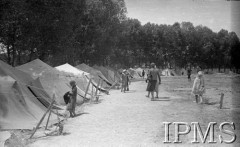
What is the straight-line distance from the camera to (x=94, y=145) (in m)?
8.39

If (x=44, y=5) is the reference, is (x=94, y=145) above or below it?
below

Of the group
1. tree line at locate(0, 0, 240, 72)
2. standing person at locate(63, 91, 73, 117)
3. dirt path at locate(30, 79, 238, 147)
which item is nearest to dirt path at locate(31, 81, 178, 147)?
dirt path at locate(30, 79, 238, 147)

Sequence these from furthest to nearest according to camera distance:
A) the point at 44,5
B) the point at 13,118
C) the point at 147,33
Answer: the point at 147,33
the point at 44,5
the point at 13,118

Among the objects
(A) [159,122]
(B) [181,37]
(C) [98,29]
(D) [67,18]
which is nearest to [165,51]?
(B) [181,37]

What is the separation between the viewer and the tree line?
2791 centimetres

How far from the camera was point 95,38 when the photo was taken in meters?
47.5

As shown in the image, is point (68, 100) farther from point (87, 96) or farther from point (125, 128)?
point (87, 96)

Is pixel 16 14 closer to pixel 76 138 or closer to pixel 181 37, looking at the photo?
pixel 76 138

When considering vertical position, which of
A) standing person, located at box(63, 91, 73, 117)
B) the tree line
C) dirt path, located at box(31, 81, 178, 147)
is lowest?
dirt path, located at box(31, 81, 178, 147)

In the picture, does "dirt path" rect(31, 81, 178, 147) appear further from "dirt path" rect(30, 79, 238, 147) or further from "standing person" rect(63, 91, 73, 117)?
"standing person" rect(63, 91, 73, 117)

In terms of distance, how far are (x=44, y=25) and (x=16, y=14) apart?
3201mm

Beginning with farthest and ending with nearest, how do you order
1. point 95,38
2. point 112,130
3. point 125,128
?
point 95,38 < point 125,128 < point 112,130

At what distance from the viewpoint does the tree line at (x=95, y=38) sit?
27911 millimetres

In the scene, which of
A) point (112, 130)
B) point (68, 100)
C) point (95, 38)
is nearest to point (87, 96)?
point (68, 100)
